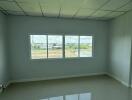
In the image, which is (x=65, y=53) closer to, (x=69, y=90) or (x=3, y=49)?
(x=69, y=90)

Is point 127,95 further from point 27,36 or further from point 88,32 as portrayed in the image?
Answer: point 27,36

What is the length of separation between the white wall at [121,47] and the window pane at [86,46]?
0.89m

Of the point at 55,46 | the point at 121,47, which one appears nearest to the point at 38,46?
the point at 55,46

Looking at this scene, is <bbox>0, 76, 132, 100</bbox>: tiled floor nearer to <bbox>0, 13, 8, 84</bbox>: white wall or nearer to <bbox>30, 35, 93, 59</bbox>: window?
<bbox>0, 13, 8, 84</bbox>: white wall

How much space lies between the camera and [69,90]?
3395 millimetres

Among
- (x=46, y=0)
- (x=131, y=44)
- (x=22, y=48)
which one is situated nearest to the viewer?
(x=46, y=0)

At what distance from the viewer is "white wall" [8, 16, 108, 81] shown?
3955 millimetres

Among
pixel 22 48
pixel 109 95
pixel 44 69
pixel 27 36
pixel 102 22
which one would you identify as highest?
pixel 102 22

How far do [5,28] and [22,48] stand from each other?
2.89 ft

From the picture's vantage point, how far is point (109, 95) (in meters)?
3.06

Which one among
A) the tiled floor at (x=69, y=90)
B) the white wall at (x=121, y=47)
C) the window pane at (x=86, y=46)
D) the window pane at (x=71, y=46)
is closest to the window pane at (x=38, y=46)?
the window pane at (x=71, y=46)

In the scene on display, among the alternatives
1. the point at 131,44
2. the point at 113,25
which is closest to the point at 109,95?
the point at 131,44

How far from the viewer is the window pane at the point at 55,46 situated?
4.36m

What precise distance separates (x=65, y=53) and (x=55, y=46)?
0.51 metres
